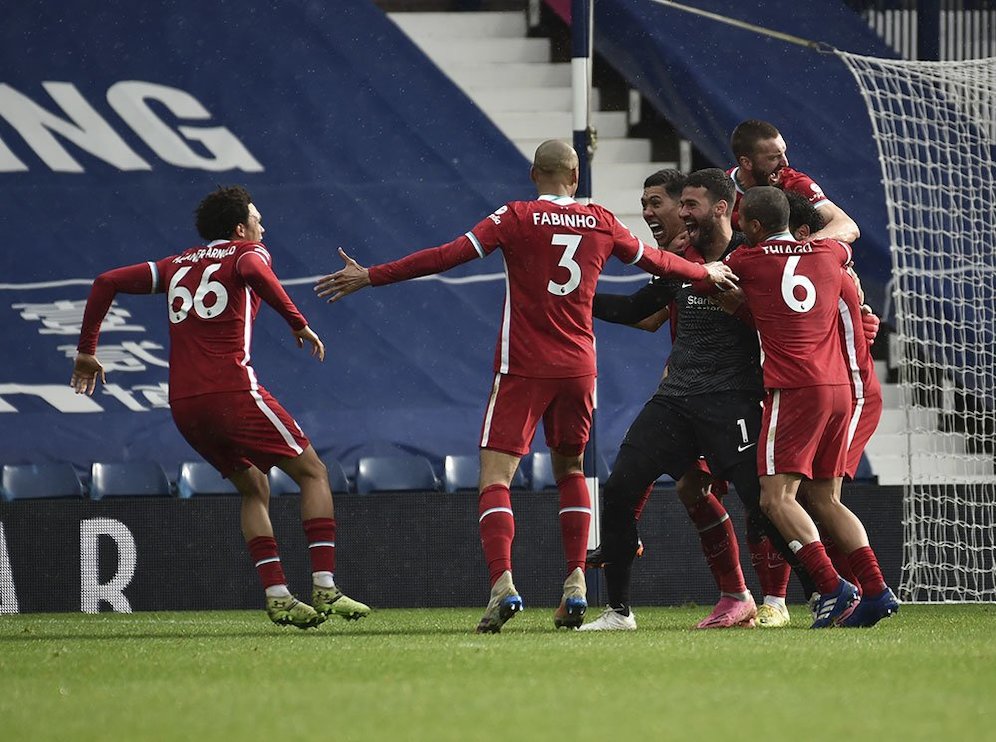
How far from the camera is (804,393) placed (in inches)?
261

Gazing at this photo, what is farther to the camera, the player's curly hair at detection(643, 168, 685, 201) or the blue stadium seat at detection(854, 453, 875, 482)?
the blue stadium seat at detection(854, 453, 875, 482)

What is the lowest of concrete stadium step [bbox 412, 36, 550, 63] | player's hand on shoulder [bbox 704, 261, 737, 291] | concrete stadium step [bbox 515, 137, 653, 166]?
player's hand on shoulder [bbox 704, 261, 737, 291]

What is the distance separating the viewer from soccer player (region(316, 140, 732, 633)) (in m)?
6.64

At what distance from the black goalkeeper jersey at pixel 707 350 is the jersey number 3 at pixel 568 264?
0.45 m

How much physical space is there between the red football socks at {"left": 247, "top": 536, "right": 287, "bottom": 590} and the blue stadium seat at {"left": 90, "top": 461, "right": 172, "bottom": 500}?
405 cm

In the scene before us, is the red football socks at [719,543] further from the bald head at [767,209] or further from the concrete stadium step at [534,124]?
the concrete stadium step at [534,124]

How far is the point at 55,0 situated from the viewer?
13234mm

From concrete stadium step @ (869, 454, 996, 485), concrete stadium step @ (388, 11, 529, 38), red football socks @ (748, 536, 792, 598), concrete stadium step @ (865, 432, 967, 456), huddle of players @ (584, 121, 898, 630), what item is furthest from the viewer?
concrete stadium step @ (388, 11, 529, 38)

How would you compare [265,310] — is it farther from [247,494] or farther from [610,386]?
[247,494]

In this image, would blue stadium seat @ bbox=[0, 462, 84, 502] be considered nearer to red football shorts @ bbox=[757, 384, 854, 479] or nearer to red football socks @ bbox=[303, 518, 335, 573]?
red football socks @ bbox=[303, 518, 335, 573]

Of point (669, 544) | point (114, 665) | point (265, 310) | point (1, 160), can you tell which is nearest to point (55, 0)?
point (1, 160)

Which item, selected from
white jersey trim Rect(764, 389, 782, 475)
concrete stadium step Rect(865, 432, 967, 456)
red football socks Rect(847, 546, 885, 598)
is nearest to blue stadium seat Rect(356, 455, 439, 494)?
concrete stadium step Rect(865, 432, 967, 456)

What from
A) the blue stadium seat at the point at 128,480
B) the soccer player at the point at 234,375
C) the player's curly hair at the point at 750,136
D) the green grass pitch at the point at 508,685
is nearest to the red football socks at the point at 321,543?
the soccer player at the point at 234,375

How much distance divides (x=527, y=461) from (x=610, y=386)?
122cm
